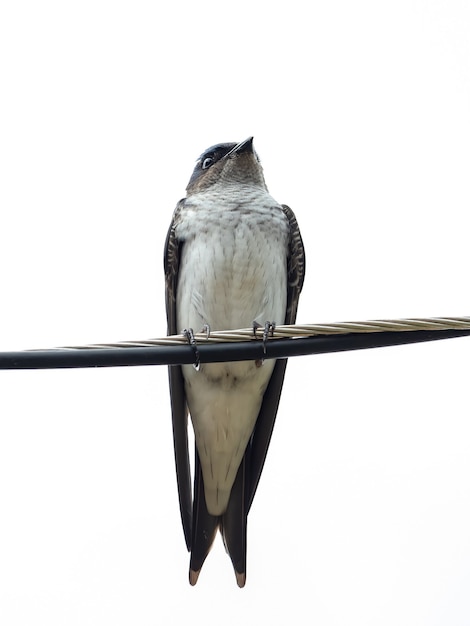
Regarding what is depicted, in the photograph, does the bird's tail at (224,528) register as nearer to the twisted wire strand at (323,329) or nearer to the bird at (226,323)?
the bird at (226,323)

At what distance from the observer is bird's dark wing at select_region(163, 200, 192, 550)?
5.63 m

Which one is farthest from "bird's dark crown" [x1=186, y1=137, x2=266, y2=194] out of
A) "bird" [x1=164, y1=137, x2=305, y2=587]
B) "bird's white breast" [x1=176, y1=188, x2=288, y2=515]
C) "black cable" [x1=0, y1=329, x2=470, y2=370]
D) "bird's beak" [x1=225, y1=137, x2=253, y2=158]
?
"black cable" [x1=0, y1=329, x2=470, y2=370]

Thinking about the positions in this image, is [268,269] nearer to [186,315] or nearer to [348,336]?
[186,315]

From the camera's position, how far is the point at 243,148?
677cm

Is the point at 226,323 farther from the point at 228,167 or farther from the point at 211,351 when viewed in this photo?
the point at 211,351

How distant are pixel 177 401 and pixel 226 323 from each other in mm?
590

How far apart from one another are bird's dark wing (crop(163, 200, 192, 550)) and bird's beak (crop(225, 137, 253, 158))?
73cm

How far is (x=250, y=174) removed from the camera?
261 inches

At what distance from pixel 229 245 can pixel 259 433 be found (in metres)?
1.29

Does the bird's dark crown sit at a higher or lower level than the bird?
higher

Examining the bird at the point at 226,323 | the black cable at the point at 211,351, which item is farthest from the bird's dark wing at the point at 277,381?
the black cable at the point at 211,351

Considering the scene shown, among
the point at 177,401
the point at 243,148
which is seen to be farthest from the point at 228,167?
the point at 177,401

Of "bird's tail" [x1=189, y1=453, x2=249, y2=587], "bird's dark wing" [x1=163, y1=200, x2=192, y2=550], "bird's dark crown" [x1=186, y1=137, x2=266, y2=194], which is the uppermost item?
"bird's dark crown" [x1=186, y1=137, x2=266, y2=194]

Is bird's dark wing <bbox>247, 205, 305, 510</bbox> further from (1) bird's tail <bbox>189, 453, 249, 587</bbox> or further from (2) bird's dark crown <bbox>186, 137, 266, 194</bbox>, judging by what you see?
(2) bird's dark crown <bbox>186, 137, 266, 194</bbox>
